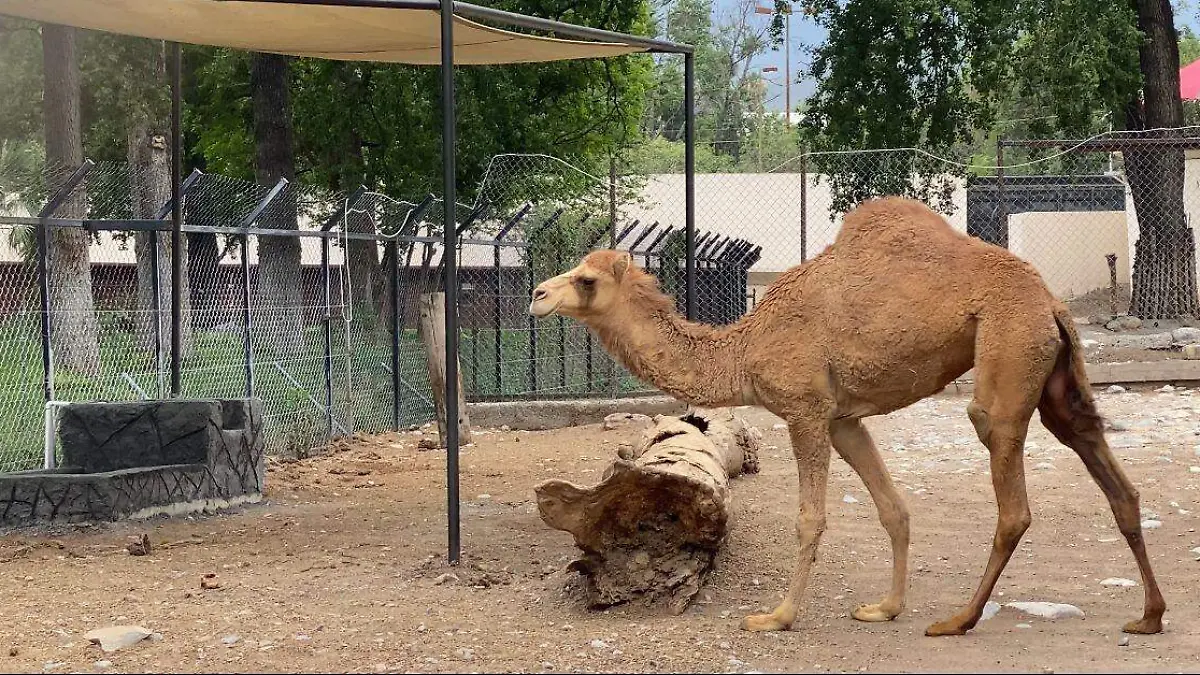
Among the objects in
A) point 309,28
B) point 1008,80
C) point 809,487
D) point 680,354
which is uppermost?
point 1008,80

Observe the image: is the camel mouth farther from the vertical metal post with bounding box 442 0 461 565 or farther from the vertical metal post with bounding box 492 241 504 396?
the vertical metal post with bounding box 492 241 504 396

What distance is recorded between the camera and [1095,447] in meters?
6.35

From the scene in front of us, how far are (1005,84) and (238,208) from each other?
39.1 feet

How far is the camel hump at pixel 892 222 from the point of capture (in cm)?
653

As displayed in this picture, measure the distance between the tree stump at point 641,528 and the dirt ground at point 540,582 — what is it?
0.13 meters

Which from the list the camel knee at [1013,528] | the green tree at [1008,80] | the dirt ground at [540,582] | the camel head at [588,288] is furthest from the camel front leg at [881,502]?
the green tree at [1008,80]

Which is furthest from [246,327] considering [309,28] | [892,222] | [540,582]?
[892,222]

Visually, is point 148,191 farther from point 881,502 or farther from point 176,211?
point 881,502

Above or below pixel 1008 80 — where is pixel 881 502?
below

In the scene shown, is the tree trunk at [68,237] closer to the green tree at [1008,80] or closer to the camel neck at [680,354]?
the green tree at [1008,80]

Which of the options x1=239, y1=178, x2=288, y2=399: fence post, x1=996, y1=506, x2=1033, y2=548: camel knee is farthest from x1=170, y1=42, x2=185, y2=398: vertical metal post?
x1=996, y1=506, x2=1033, y2=548: camel knee

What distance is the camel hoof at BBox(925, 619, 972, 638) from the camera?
6.09 metres

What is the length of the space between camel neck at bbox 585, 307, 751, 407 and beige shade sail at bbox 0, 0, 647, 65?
2.58m

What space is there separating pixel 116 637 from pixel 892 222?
13.4ft
